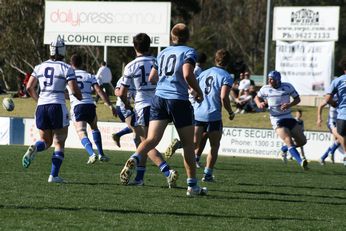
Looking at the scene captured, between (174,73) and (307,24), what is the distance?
28.8 metres

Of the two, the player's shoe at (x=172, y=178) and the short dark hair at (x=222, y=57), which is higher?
the short dark hair at (x=222, y=57)

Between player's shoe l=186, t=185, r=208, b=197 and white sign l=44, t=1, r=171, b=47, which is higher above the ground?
white sign l=44, t=1, r=171, b=47

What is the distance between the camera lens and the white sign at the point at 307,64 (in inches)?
1533

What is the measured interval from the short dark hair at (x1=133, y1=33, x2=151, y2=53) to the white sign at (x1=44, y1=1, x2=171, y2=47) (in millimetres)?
26053

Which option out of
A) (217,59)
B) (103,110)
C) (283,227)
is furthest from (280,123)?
(103,110)

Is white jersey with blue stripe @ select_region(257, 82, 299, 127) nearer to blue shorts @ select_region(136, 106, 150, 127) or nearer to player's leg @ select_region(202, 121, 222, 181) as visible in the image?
player's leg @ select_region(202, 121, 222, 181)

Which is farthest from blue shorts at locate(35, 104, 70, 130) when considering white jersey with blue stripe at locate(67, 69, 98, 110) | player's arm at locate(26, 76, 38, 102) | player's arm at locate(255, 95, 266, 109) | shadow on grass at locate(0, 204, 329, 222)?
player's arm at locate(255, 95, 266, 109)

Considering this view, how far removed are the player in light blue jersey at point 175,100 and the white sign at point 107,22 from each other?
2733 cm

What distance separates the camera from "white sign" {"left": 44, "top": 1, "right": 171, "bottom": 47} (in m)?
39.0

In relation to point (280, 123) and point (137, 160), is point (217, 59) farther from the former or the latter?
point (280, 123)

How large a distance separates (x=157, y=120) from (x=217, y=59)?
3.01 meters

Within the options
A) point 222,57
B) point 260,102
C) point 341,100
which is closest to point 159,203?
point 222,57

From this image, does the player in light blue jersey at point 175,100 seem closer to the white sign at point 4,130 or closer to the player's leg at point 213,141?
the player's leg at point 213,141

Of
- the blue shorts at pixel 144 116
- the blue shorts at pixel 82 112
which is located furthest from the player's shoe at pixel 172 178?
the blue shorts at pixel 82 112
